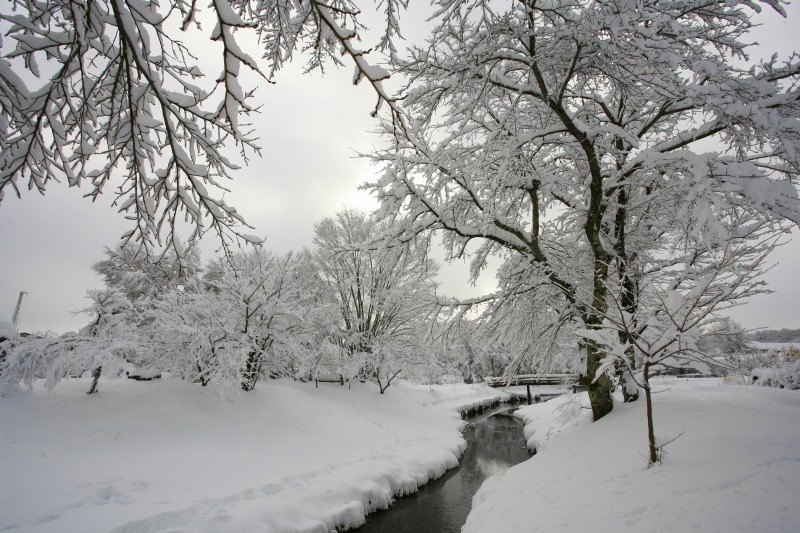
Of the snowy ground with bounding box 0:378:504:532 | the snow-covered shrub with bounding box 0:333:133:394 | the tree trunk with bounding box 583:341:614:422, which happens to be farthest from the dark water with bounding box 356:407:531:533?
the snow-covered shrub with bounding box 0:333:133:394

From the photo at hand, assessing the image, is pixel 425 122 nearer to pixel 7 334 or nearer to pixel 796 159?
pixel 796 159

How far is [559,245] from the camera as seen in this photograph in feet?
23.0

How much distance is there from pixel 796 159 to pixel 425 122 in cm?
485

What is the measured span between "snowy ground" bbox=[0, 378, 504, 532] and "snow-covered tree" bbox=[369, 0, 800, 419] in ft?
17.1

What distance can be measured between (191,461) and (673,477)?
8272 millimetres

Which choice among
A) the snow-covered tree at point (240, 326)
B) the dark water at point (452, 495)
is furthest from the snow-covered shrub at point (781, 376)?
the snow-covered tree at point (240, 326)

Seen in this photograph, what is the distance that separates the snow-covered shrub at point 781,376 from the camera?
30.2ft

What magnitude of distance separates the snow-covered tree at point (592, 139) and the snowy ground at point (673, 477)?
1.14m

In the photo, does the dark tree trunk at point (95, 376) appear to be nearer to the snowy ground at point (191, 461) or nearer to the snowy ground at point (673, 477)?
the snowy ground at point (191, 461)

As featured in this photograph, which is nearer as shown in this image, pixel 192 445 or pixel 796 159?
pixel 796 159

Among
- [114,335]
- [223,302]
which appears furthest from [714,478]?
[223,302]

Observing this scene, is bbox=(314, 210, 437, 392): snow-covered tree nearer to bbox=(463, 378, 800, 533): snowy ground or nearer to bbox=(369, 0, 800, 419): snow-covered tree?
bbox=(369, 0, 800, 419): snow-covered tree

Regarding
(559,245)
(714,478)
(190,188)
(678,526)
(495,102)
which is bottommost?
(678,526)

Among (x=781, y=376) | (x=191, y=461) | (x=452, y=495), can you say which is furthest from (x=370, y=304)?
(x=781, y=376)
